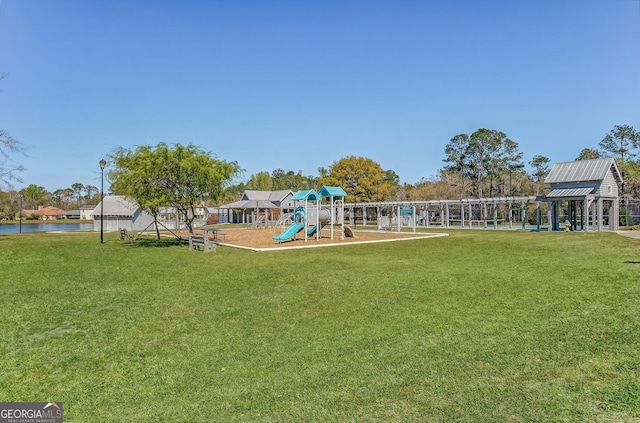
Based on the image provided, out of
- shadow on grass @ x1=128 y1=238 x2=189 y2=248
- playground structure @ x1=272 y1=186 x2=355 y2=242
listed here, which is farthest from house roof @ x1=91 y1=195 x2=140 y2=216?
playground structure @ x1=272 y1=186 x2=355 y2=242

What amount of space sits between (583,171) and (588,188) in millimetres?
1756

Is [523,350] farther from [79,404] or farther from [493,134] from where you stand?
[493,134]

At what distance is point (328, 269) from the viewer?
10.9 meters

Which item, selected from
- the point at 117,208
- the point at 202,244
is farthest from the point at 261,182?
the point at 202,244

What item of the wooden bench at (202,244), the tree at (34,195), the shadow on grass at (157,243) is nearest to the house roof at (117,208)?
the shadow on grass at (157,243)

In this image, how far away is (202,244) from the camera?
17.1 meters

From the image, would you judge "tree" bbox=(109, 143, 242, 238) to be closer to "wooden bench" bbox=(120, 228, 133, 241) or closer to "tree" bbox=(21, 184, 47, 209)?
"wooden bench" bbox=(120, 228, 133, 241)

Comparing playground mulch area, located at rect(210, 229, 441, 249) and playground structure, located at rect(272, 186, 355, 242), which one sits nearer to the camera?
playground mulch area, located at rect(210, 229, 441, 249)

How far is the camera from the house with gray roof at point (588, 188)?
2606 centimetres

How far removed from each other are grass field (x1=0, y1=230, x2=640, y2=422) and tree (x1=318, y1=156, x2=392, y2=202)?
43.0 meters

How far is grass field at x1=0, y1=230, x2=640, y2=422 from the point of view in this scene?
345cm

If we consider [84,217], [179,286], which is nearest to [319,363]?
[179,286]

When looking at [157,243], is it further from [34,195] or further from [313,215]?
[34,195]

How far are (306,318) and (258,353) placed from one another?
152 cm
